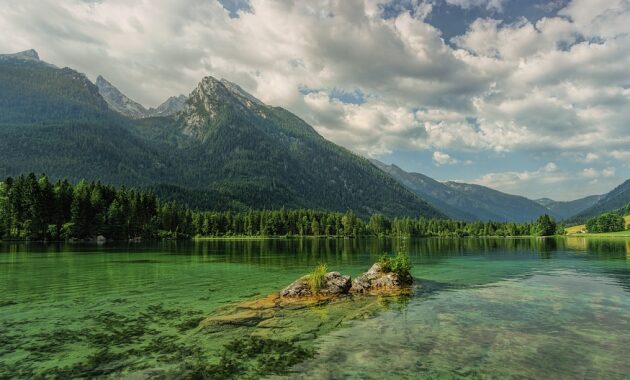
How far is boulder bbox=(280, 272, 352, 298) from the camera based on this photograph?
112 feet

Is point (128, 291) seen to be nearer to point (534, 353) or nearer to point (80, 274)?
point (80, 274)

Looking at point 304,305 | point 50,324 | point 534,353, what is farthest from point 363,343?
point 50,324

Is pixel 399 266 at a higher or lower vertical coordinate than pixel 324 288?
higher

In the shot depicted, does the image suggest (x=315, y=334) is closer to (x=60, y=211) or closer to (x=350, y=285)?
(x=350, y=285)

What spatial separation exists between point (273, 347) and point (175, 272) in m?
41.2

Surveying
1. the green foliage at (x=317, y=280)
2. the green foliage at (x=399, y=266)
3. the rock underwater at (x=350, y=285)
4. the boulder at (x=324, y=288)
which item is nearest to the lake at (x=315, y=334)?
the green foliage at (x=399, y=266)

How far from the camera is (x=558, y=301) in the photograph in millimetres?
33594

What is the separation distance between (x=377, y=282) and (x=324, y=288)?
6707 millimetres

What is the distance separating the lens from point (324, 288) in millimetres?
36094

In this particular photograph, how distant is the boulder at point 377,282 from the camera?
3807 centimetres

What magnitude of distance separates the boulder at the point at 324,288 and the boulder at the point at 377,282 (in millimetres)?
972

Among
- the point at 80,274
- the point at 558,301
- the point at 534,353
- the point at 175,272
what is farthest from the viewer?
the point at 175,272

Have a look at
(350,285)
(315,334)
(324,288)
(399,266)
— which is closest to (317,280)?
(324,288)

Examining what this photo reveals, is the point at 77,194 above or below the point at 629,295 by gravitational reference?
→ above
